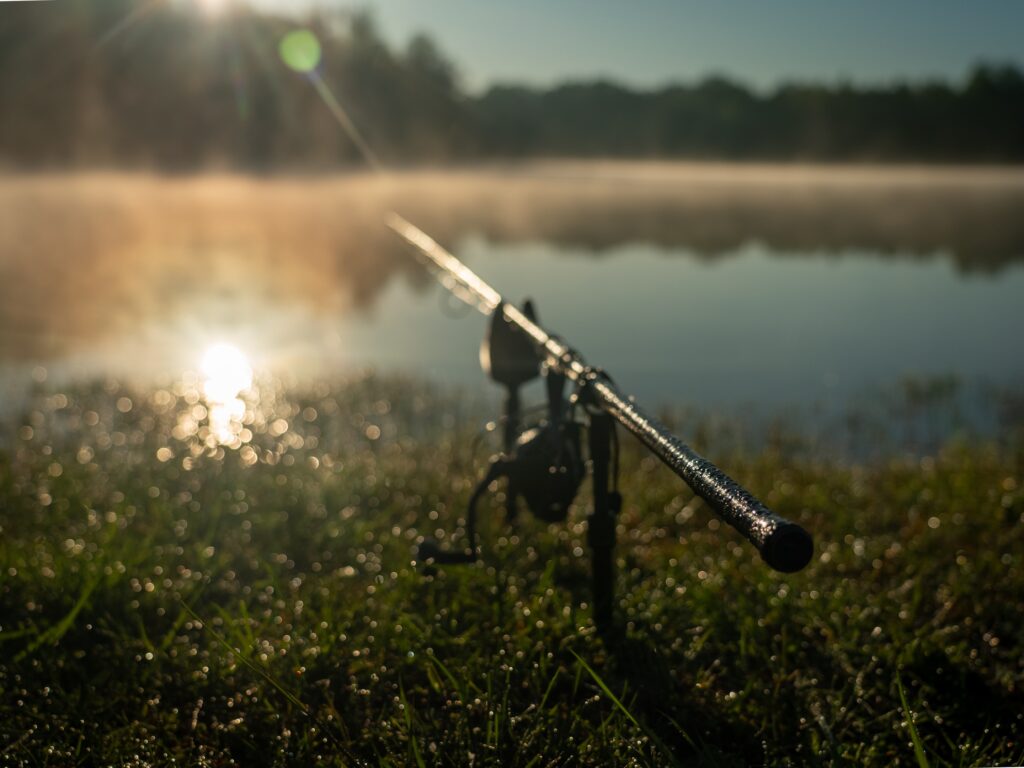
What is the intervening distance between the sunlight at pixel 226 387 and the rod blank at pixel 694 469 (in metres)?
5.22

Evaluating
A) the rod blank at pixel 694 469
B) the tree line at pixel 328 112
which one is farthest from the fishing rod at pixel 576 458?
the tree line at pixel 328 112

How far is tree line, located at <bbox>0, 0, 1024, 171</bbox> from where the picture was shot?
62.8 metres

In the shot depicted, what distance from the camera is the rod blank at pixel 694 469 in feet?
7.18

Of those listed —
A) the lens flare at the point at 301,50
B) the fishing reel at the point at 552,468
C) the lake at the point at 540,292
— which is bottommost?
the lake at the point at 540,292

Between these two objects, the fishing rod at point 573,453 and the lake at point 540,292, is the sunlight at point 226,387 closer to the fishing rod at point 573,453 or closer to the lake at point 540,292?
the lake at point 540,292

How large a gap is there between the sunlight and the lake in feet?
1.18

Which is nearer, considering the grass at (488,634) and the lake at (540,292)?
the grass at (488,634)

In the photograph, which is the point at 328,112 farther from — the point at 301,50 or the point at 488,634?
the point at 488,634

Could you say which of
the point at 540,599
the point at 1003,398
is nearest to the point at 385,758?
the point at 540,599

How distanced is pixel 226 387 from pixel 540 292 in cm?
1261

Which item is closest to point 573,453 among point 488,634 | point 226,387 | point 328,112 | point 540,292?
point 488,634

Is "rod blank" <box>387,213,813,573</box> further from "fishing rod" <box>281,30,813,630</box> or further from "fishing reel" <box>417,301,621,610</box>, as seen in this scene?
"fishing reel" <box>417,301,621,610</box>

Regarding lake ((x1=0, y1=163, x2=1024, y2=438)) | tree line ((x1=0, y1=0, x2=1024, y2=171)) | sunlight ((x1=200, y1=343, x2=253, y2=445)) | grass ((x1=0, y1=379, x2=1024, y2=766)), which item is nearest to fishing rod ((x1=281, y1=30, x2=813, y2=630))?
grass ((x1=0, y1=379, x2=1024, y2=766))

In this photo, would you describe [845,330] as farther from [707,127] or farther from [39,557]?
[707,127]
